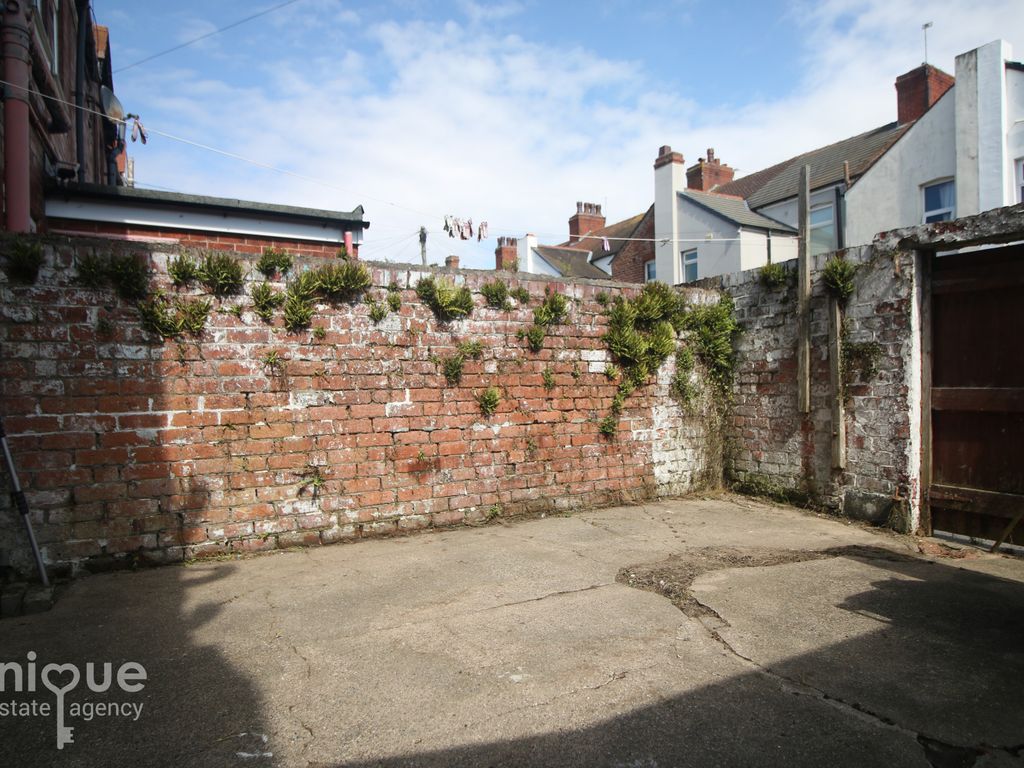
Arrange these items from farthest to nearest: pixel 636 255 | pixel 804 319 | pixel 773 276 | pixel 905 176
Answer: pixel 636 255, pixel 905 176, pixel 773 276, pixel 804 319

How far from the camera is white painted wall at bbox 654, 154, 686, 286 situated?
69.7 feet

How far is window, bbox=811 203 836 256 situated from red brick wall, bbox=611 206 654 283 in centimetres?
614

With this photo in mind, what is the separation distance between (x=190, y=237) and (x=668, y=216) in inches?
698

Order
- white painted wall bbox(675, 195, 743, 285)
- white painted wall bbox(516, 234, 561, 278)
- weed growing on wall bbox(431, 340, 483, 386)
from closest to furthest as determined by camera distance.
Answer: weed growing on wall bbox(431, 340, 483, 386) → white painted wall bbox(675, 195, 743, 285) → white painted wall bbox(516, 234, 561, 278)

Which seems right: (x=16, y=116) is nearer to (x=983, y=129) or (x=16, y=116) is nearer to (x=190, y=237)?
(x=190, y=237)

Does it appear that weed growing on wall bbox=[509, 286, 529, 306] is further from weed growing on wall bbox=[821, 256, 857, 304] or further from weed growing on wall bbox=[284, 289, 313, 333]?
weed growing on wall bbox=[821, 256, 857, 304]

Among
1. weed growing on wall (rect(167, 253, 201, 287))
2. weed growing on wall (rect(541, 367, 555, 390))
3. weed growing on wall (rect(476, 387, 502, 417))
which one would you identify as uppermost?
weed growing on wall (rect(167, 253, 201, 287))

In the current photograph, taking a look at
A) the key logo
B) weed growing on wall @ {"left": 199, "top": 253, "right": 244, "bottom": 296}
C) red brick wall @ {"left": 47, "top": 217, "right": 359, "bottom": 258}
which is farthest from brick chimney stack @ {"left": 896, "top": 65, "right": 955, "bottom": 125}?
the key logo

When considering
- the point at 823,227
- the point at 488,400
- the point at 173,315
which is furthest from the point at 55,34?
the point at 823,227

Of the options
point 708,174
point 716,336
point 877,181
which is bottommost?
point 716,336

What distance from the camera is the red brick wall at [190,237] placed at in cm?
648

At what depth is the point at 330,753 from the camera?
2312 mm

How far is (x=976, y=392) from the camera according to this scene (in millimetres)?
5180

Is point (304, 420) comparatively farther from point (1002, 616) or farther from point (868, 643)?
point (1002, 616)
